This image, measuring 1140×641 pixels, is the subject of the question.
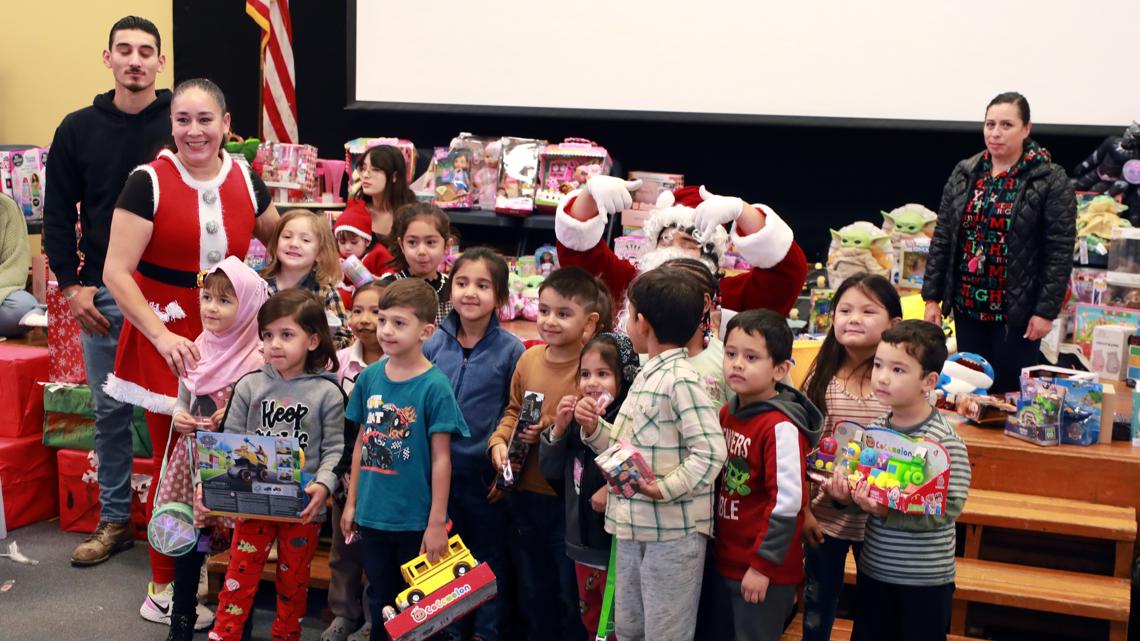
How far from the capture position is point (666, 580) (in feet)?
8.70

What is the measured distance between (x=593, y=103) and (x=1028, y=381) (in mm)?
2880

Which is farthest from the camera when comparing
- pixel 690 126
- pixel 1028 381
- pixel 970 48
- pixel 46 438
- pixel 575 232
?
Result: pixel 690 126

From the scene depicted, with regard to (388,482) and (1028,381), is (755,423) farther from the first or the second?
(1028,381)

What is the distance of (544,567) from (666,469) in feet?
2.40

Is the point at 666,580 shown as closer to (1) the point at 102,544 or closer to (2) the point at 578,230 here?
(2) the point at 578,230

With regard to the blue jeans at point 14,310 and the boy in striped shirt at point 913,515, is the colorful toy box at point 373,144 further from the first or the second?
the boy in striped shirt at point 913,515

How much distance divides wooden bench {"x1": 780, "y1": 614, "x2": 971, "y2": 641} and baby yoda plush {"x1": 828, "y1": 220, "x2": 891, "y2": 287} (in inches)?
74.0

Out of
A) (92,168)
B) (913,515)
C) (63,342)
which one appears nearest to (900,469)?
(913,515)

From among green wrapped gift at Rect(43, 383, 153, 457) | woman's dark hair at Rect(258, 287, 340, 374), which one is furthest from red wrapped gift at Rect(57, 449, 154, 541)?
woman's dark hair at Rect(258, 287, 340, 374)

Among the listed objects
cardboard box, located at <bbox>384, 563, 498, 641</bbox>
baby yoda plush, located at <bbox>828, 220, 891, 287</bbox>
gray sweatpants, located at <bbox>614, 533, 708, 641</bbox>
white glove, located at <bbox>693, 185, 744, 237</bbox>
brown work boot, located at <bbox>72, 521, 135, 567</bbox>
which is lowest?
brown work boot, located at <bbox>72, 521, 135, 567</bbox>

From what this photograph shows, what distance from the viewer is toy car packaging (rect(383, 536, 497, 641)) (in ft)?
9.39

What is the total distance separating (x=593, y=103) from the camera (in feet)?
19.6

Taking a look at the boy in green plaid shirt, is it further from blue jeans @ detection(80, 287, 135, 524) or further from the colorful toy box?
the colorful toy box

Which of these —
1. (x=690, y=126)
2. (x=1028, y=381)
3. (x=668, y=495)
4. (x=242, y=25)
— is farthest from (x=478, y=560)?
(x=242, y=25)
